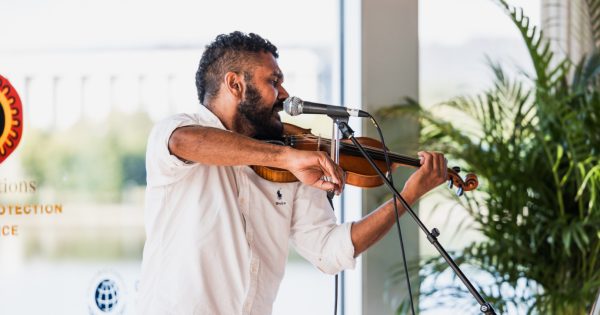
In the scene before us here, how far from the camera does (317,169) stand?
7.47ft

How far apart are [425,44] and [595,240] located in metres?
1.23

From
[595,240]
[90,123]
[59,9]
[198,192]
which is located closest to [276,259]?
[198,192]

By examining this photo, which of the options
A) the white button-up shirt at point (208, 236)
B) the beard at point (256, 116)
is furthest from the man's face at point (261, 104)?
the white button-up shirt at point (208, 236)

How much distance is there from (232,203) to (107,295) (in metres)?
1.03

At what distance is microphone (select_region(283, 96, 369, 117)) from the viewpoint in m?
2.20

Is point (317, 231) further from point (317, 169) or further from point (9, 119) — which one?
point (9, 119)

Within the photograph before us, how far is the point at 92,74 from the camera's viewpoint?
3328 millimetres

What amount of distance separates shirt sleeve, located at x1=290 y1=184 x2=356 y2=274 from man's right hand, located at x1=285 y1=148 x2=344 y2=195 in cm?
55

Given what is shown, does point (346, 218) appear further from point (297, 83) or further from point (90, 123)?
point (90, 123)

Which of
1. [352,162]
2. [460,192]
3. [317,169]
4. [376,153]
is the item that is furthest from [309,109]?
[460,192]

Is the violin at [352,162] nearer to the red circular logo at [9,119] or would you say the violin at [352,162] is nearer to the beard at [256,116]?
the beard at [256,116]

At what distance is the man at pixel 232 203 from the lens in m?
2.32

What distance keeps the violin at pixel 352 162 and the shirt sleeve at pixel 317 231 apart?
0.62ft

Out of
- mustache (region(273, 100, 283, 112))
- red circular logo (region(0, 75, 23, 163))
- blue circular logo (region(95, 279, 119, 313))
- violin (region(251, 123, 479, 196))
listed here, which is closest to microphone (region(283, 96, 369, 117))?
violin (region(251, 123, 479, 196))
